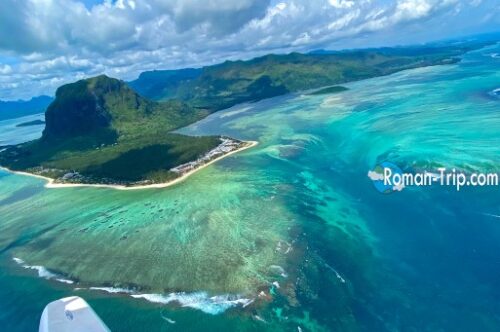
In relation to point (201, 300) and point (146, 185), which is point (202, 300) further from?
point (146, 185)

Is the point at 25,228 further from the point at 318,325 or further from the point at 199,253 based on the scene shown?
the point at 318,325

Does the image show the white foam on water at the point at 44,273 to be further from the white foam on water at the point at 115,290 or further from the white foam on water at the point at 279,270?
the white foam on water at the point at 279,270

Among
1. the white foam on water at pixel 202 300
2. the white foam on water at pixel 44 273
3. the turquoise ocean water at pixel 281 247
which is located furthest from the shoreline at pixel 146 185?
the white foam on water at pixel 202 300

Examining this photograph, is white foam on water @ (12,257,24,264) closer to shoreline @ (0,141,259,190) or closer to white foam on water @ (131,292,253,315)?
white foam on water @ (131,292,253,315)

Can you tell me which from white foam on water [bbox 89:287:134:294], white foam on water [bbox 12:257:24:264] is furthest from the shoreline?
white foam on water [bbox 89:287:134:294]

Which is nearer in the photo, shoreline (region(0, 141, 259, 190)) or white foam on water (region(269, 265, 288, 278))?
white foam on water (region(269, 265, 288, 278))

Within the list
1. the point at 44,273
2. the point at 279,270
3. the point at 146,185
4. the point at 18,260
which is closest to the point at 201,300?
the point at 279,270
